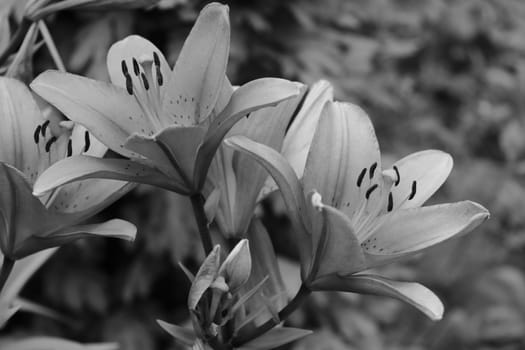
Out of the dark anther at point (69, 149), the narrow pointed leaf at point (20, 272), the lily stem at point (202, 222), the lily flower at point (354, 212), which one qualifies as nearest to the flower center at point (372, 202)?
the lily flower at point (354, 212)

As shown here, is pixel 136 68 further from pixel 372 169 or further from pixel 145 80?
pixel 372 169

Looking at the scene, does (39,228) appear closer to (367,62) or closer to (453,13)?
(367,62)

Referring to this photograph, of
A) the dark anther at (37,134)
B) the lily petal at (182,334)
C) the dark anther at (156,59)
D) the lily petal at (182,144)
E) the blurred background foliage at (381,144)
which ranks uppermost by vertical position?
the dark anther at (156,59)

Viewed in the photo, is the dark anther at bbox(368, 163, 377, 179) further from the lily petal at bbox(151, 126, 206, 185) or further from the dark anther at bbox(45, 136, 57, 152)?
the dark anther at bbox(45, 136, 57, 152)

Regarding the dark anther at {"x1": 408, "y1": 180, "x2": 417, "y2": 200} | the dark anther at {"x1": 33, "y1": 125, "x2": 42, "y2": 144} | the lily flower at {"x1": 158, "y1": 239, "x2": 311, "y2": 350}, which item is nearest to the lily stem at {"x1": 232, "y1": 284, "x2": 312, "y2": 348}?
the lily flower at {"x1": 158, "y1": 239, "x2": 311, "y2": 350}

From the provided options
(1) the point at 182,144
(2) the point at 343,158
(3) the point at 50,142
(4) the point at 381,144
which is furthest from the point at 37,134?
(4) the point at 381,144

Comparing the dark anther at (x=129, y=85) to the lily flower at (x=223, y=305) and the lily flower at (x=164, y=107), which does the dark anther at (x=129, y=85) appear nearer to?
the lily flower at (x=164, y=107)

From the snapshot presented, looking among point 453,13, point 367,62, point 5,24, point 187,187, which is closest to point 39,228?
point 187,187
